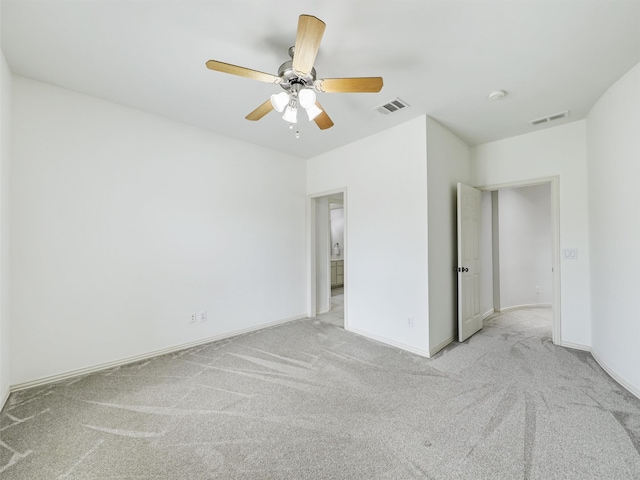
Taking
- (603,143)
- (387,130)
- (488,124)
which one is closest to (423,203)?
(387,130)

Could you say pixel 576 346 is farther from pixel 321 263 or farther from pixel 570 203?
pixel 321 263

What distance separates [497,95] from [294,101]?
2.00 m

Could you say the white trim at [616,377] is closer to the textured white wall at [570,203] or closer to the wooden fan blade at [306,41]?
the textured white wall at [570,203]

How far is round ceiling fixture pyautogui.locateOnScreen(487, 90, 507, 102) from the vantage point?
256 centimetres

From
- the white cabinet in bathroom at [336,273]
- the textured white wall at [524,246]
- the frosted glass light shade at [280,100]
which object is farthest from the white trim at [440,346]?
the white cabinet in bathroom at [336,273]

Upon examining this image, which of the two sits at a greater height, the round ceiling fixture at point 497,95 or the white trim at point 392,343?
the round ceiling fixture at point 497,95

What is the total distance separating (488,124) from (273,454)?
12.9ft

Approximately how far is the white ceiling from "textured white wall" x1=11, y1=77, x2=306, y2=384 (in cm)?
36

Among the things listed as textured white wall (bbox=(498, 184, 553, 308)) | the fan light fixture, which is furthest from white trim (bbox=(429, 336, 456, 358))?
the fan light fixture

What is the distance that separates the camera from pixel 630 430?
1806mm

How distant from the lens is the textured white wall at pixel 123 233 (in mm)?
2389

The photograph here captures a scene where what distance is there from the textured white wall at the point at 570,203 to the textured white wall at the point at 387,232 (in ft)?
5.51

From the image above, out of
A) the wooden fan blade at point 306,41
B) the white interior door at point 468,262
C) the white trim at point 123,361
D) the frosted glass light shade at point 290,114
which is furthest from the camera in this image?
the white interior door at point 468,262

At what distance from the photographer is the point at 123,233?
2826 millimetres
